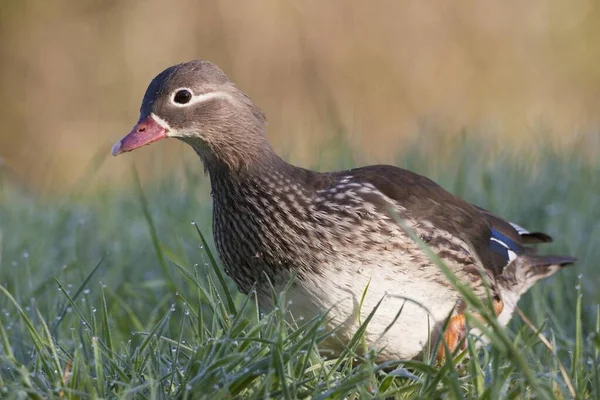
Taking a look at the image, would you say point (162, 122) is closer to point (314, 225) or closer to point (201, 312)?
point (314, 225)

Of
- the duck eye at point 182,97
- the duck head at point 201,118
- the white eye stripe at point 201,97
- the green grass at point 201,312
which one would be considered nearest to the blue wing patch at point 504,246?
the green grass at point 201,312

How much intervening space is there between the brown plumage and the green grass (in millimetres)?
194

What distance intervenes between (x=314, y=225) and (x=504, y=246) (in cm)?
123

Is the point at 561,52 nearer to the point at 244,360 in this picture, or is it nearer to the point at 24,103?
the point at 24,103

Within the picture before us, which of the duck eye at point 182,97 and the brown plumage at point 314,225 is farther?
the duck eye at point 182,97

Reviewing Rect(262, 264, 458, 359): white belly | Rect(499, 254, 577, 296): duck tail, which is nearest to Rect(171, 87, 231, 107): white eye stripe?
Rect(262, 264, 458, 359): white belly

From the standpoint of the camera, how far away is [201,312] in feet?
11.0

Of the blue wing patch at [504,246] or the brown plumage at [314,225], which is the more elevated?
the brown plumage at [314,225]

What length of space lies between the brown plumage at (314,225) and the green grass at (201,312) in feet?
0.63

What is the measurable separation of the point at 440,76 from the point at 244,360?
8.28 metres

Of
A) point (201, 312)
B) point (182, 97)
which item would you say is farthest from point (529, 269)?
point (201, 312)

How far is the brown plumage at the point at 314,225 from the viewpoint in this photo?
3760 millimetres

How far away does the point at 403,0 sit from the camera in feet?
35.6

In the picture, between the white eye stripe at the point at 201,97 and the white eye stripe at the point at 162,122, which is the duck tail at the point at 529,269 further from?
the white eye stripe at the point at 162,122
